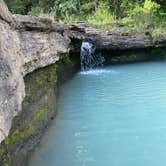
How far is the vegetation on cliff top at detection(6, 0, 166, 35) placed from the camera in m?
11.1

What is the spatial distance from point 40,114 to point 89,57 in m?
5.40

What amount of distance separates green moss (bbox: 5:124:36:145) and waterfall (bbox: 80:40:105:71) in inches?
222

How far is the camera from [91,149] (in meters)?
4.45

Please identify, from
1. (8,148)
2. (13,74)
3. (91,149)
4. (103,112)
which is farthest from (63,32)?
(13,74)

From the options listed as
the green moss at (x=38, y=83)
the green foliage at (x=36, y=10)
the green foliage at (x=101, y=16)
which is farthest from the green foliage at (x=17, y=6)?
the green moss at (x=38, y=83)

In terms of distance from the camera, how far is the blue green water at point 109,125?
13.8 feet

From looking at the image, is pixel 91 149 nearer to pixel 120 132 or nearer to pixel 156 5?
pixel 120 132

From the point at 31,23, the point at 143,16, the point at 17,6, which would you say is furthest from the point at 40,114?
the point at 17,6

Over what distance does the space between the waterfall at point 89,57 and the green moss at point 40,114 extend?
489 centimetres

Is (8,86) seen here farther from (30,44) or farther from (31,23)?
(31,23)

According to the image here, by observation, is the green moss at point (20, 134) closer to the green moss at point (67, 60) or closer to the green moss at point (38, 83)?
the green moss at point (38, 83)

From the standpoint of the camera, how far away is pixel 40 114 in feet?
17.4

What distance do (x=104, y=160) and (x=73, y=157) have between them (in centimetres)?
34

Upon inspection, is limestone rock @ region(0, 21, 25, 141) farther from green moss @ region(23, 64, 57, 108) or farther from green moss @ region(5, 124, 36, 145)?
green moss @ region(23, 64, 57, 108)
